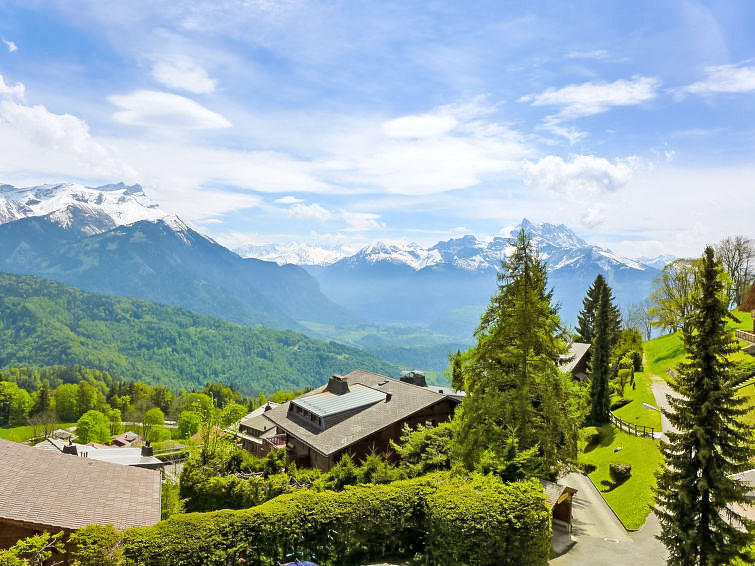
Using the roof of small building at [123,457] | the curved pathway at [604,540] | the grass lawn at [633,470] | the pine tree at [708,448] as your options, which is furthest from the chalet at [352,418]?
the roof of small building at [123,457]

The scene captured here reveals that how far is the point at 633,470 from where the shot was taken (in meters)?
36.8

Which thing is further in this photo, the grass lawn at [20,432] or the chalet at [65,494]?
the grass lawn at [20,432]

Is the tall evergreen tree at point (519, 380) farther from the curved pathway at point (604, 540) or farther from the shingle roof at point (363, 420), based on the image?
the shingle roof at point (363, 420)

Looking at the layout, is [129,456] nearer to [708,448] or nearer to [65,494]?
[65,494]

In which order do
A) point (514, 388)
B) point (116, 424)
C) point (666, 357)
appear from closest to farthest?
point (514, 388) < point (666, 357) < point (116, 424)

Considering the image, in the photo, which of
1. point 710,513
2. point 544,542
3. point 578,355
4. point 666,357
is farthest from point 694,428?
point 666,357

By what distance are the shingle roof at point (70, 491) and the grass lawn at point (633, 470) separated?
2778cm

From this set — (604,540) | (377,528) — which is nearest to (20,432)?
(377,528)

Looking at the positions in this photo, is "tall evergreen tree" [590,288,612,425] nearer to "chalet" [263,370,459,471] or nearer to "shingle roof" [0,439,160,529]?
"chalet" [263,370,459,471]

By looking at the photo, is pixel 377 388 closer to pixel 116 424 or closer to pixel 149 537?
pixel 149 537

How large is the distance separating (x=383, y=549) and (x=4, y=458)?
18529 millimetres

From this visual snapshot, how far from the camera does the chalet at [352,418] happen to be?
3834 centimetres

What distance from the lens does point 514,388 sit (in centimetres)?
2730

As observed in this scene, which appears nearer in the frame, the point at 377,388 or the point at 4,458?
the point at 4,458
